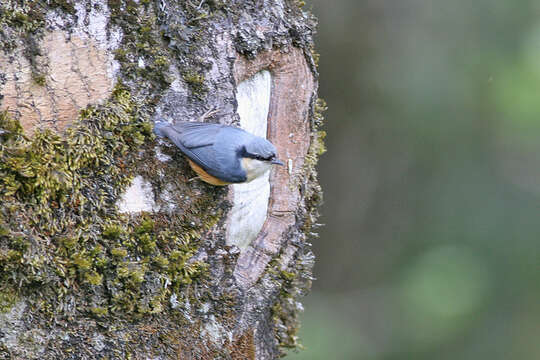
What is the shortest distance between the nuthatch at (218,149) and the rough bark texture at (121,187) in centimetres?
5

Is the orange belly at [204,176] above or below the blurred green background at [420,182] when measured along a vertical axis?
above

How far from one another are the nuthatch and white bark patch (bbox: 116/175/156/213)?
0.55 ft

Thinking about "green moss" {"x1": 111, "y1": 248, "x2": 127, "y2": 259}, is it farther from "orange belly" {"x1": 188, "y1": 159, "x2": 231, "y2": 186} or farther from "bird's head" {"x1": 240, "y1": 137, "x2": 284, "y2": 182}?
"bird's head" {"x1": 240, "y1": 137, "x2": 284, "y2": 182}

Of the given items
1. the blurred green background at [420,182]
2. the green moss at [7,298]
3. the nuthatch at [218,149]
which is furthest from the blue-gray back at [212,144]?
the blurred green background at [420,182]

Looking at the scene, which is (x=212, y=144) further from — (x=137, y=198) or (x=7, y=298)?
(x=7, y=298)

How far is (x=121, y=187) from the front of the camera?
70.9 inches

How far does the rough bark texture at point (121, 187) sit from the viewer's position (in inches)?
65.0

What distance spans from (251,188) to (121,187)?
0.59 meters

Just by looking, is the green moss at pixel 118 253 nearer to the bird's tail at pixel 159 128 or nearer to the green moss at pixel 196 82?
the bird's tail at pixel 159 128

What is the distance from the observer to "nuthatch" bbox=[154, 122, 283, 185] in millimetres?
1849

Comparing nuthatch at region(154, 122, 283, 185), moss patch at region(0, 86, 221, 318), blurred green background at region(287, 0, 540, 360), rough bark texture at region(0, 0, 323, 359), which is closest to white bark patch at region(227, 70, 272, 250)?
rough bark texture at region(0, 0, 323, 359)

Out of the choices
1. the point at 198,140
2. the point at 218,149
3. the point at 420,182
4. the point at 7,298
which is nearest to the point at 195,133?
the point at 198,140

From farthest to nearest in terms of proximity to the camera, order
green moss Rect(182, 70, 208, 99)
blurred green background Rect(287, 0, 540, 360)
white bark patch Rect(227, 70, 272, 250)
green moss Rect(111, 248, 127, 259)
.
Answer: blurred green background Rect(287, 0, 540, 360), white bark patch Rect(227, 70, 272, 250), green moss Rect(182, 70, 208, 99), green moss Rect(111, 248, 127, 259)

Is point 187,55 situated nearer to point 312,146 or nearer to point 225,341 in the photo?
point 312,146
